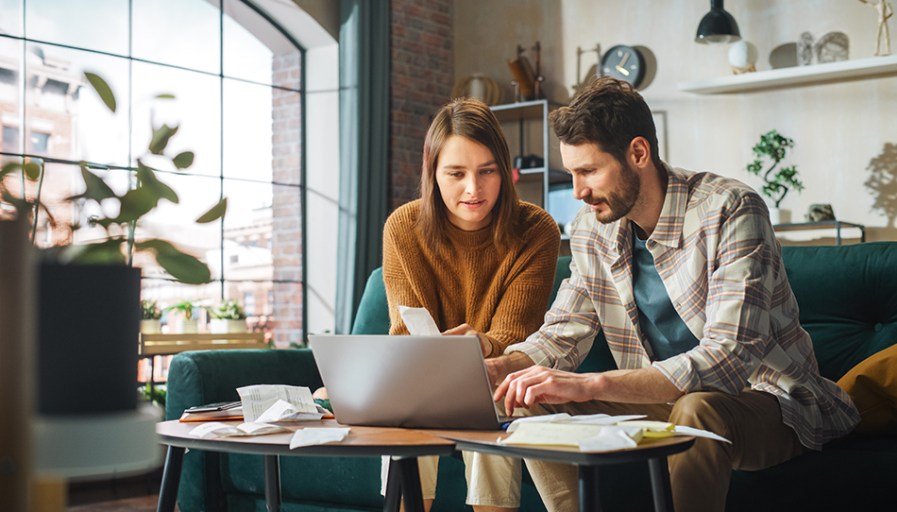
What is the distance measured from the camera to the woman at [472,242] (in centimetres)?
243

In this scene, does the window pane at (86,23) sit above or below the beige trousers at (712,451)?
above

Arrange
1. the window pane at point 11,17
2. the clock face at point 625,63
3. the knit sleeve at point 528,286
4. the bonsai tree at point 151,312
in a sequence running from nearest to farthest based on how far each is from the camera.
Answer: the knit sleeve at point 528,286 < the window pane at point 11,17 < the bonsai tree at point 151,312 < the clock face at point 625,63

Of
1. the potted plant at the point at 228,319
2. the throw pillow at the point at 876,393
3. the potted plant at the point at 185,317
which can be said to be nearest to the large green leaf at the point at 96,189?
the throw pillow at the point at 876,393

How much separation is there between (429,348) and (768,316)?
0.69 meters

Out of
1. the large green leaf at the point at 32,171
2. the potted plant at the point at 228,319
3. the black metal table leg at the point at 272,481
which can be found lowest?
the black metal table leg at the point at 272,481

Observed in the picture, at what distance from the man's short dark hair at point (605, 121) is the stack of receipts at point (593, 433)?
0.71 metres

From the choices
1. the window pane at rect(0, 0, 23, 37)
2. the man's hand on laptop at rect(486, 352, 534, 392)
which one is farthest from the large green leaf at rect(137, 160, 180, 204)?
the window pane at rect(0, 0, 23, 37)

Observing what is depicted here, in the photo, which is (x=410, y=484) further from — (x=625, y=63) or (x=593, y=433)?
(x=625, y=63)

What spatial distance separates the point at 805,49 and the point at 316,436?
456 centimetres

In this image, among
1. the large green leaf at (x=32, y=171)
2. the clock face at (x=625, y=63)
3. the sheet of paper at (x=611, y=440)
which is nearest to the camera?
the large green leaf at (x=32, y=171)

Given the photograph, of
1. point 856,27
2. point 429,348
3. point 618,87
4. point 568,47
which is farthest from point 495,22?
point 429,348

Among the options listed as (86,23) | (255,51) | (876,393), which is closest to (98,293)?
(876,393)

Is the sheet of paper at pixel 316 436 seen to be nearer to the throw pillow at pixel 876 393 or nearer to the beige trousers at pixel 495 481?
the beige trousers at pixel 495 481

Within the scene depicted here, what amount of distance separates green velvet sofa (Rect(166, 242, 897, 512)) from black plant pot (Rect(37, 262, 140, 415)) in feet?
5.38
